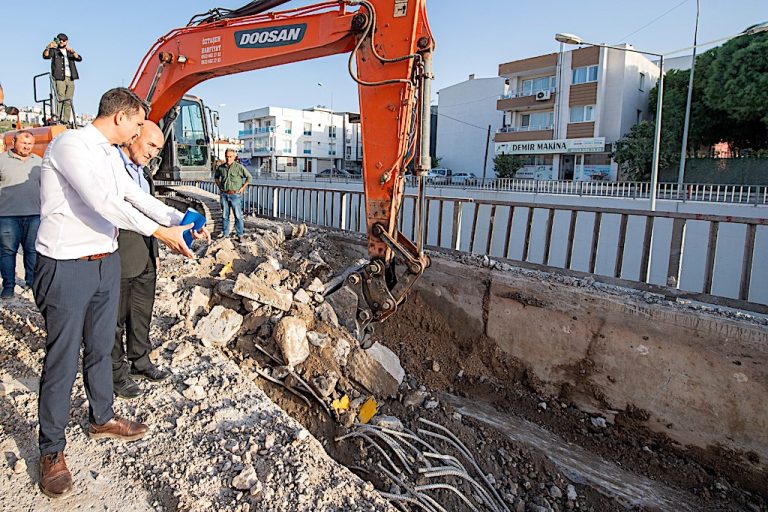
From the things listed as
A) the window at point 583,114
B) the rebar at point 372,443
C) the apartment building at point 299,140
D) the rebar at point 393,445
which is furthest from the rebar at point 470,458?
the apartment building at point 299,140

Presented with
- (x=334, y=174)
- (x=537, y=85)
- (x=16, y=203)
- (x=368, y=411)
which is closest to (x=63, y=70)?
(x=16, y=203)

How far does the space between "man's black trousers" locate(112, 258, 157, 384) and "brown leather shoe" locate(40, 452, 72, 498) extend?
2.87 ft

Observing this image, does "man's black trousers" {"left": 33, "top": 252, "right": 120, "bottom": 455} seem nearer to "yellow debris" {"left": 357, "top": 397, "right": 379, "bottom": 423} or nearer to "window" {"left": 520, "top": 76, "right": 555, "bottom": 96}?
"yellow debris" {"left": 357, "top": 397, "right": 379, "bottom": 423}

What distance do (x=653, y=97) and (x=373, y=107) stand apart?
31.6 m

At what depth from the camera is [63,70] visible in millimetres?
7195

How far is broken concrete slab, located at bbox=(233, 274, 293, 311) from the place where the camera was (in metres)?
4.76

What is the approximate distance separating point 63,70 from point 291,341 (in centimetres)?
606

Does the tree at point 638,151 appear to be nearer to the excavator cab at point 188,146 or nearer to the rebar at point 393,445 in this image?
the excavator cab at point 188,146

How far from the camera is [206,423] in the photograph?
113 inches

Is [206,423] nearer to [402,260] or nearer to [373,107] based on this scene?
[402,260]

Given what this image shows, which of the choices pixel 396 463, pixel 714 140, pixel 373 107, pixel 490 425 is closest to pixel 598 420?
pixel 490 425

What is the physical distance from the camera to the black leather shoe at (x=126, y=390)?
3.05 metres

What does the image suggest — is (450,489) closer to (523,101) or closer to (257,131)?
(523,101)

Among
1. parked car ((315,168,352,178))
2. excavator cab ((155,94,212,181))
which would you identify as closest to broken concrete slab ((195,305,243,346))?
excavator cab ((155,94,212,181))
